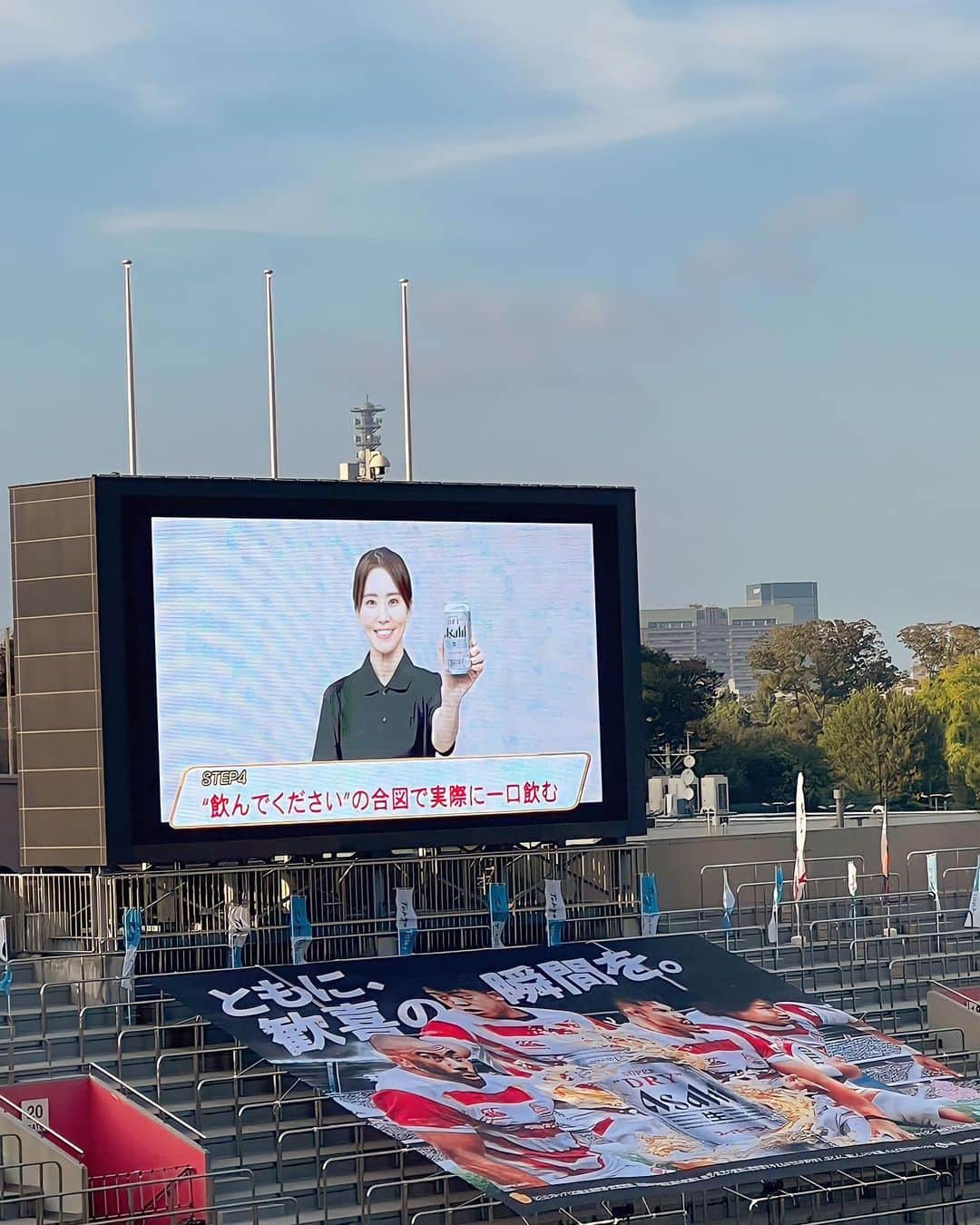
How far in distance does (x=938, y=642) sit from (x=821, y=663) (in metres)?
10.7

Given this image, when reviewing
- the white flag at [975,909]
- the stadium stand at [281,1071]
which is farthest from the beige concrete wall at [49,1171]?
the white flag at [975,909]

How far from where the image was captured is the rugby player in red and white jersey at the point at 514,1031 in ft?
77.2

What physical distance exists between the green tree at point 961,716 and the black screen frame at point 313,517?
52.2 metres

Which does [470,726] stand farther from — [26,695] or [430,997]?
[26,695]

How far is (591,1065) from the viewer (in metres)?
23.5

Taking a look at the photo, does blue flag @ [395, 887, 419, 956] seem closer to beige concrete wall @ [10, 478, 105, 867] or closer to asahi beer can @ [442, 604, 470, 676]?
asahi beer can @ [442, 604, 470, 676]

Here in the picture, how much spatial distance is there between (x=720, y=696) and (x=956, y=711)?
2657 centimetres

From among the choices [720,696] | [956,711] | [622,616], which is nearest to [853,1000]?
[622,616]

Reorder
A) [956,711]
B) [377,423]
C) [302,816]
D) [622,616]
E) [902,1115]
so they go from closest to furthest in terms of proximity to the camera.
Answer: [902,1115], [302,816], [622,616], [377,423], [956,711]

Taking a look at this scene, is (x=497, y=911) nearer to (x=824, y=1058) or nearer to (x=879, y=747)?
(x=824, y=1058)

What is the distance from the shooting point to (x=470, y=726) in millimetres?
26172

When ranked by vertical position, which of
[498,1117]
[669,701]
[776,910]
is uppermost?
[669,701]

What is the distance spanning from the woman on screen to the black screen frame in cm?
78

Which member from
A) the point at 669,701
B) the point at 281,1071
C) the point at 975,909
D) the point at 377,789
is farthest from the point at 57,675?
the point at 669,701
